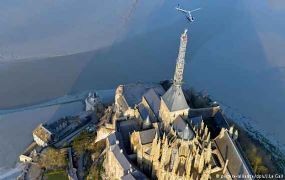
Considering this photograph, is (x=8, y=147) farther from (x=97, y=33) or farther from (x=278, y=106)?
(x=278, y=106)

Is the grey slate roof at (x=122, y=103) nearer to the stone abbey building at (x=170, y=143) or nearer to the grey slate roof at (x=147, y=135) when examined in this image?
the stone abbey building at (x=170, y=143)

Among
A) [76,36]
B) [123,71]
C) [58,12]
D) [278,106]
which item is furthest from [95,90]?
[278,106]

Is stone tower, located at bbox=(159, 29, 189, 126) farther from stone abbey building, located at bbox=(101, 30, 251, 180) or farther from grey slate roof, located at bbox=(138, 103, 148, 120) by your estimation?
grey slate roof, located at bbox=(138, 103, 148, 120)

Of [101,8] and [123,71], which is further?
[101,8]

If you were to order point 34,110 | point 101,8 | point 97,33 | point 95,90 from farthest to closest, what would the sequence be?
point 101,8 → point 97,33 → point 95,90 → point 34,110

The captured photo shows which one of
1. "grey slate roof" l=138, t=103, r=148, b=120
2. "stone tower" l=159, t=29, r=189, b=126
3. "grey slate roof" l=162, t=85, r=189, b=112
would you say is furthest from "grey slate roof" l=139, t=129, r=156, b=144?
"grey slate roof" l=138, t=103, r=148, b=120

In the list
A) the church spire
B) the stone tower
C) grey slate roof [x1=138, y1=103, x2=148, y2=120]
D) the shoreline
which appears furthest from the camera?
the shoreline

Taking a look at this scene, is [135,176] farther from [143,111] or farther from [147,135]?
[143,111]

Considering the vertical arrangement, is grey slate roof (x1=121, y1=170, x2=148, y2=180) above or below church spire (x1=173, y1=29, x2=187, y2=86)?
below
